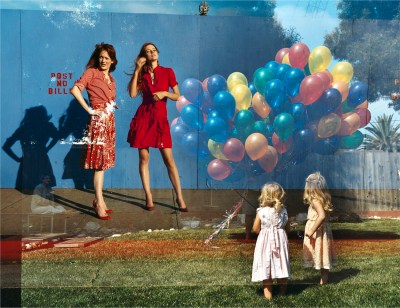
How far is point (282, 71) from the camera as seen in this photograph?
572 centimetres

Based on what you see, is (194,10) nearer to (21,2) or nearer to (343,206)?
(21,2)

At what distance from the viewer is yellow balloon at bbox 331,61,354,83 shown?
577 centimetres

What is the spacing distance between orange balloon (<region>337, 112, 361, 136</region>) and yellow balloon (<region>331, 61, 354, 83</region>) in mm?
296

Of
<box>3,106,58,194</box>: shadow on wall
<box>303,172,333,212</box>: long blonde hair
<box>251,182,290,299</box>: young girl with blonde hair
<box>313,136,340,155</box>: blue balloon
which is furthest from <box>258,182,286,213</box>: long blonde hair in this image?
<box>3,106,58,194</box>: shadow on wall

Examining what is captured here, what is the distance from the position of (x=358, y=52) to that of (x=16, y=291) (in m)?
3.33

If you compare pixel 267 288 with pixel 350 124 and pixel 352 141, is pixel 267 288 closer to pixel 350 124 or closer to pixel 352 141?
pixel 352 141

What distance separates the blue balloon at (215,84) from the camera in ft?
18.8

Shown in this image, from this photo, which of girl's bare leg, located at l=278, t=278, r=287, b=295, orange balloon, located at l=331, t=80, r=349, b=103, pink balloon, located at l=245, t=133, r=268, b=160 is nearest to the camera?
girl's bare leg, located at l=278, t=278, r=287, b=295

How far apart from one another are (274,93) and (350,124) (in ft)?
2.26

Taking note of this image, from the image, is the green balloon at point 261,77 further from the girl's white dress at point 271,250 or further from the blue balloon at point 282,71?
the girl's white dress at point 271,250

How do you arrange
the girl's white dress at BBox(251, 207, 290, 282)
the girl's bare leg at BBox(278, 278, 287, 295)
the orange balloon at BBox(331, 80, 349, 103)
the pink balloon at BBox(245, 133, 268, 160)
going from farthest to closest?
the orange balloon at BBox(331, 80, 349, 103) < the pink balloon at BBox(245, 133, 268, 160) < the girl's bare leg at BBox(278, 278, 287, 295) < the girl's white dress at BBox(251, 207, 290, 282)

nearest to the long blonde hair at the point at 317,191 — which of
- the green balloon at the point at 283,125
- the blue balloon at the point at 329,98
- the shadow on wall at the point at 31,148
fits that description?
the green balloon at the point at 283,125

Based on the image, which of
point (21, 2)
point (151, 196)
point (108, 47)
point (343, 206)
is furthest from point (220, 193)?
point (21, 2)

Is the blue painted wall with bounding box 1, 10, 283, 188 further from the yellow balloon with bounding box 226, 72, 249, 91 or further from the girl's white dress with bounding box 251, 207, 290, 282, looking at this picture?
the girl's white dress with bounding box 251, 207, 290, 282
